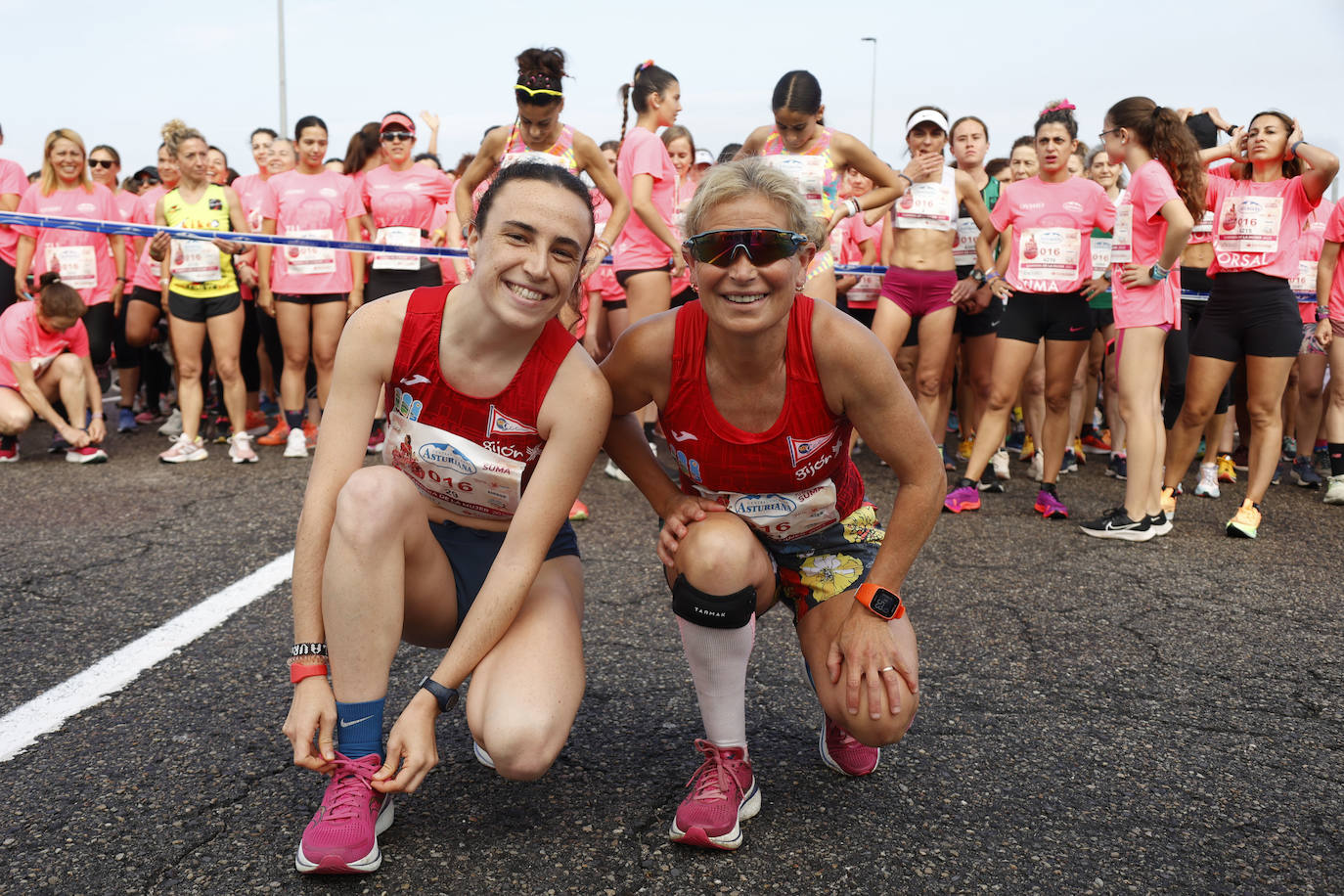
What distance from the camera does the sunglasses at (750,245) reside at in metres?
2.34

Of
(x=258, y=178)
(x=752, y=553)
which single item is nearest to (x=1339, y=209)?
(x=752, y=553)

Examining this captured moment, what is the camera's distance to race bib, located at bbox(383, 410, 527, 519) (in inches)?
98.0

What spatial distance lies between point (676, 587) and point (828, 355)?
65cm

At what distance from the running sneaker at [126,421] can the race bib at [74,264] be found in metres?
1.15

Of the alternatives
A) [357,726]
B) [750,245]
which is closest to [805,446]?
[750,245]

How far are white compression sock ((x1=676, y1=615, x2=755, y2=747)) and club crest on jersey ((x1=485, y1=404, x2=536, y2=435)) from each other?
599 mm

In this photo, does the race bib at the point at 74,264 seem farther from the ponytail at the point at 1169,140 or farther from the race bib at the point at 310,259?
the ponytail at the point at 1169,140

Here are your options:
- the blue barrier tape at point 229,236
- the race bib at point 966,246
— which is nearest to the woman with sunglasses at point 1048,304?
the race bib at point 966,246

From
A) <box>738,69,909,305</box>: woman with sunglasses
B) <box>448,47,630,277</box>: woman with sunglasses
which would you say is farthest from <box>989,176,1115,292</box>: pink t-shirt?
<box>448,47,630,277</box>: woman with sunglasses

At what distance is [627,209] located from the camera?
602 cm

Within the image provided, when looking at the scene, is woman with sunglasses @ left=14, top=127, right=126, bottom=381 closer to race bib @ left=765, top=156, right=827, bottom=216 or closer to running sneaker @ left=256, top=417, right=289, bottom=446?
running sneaker @ left=256, top=417, right=289, bottom=446

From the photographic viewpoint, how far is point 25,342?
7.13 meters

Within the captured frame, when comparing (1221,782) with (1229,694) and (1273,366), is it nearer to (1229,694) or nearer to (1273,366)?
(1229,694)

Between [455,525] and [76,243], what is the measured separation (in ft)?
21.7
